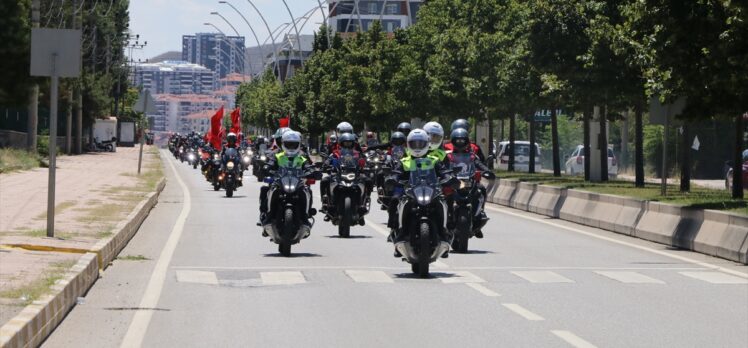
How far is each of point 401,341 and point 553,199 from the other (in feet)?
76.3

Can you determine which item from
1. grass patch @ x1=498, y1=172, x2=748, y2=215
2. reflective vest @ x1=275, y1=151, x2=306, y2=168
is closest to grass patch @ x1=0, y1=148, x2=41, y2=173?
grass patch @ x1=498, y1=172, x2=748, y2=215

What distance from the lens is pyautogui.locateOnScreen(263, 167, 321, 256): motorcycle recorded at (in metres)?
20.7

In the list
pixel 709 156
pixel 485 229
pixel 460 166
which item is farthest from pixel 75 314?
pixel 709 156

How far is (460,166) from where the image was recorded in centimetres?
2184

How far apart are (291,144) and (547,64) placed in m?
19.7

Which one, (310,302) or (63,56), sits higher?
(63,56)

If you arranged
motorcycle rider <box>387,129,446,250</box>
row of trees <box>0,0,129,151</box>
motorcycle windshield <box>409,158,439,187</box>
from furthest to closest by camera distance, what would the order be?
1. row of trees <box>0,0,129,151</box>
2. motorcycle rider <box>387,129,446,250</box>
3. motorcycle windshield <box>409,158,439,187</box>

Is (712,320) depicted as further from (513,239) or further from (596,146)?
(596,146)

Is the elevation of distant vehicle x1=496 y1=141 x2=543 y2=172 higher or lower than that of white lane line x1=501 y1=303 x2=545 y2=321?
higher

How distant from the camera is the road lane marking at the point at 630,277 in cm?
1781

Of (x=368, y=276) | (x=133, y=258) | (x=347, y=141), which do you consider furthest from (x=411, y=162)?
(x=347, y=141)

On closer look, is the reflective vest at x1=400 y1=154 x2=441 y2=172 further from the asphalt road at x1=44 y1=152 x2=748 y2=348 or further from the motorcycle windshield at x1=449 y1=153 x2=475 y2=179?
the motorcycle windshield at x1=449 y1=153 x2=475 y2=179

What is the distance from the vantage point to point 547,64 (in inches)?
1572

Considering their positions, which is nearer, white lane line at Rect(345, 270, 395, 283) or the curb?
the curb
